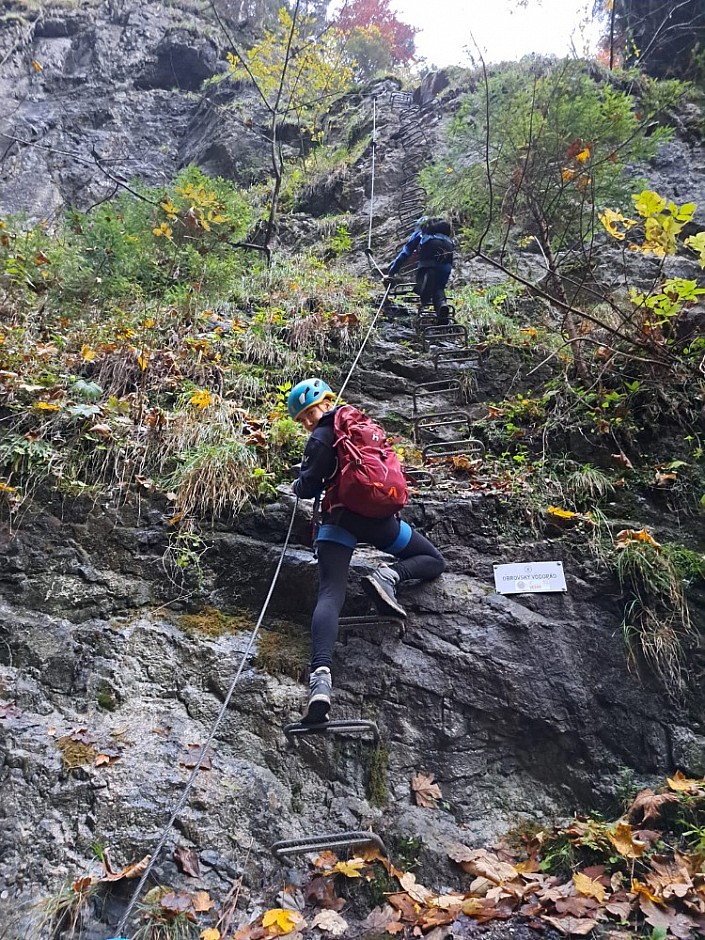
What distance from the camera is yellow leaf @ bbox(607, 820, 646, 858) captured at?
9.43ft

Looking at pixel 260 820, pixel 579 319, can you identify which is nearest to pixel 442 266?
pixel 579 319

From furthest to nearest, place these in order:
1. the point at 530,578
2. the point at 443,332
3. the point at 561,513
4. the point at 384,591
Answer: the point at 443,332, the point at 561,513, the point at 530,578, the point at 384,591

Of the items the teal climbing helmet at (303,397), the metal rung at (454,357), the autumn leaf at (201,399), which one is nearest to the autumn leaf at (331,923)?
the teal climbing helmet at (303,397)

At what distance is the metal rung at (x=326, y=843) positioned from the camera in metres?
2.84

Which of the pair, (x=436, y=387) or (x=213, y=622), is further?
(x=436, y=387)

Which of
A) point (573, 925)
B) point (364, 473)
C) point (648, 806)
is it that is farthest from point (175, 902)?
point (648, 806)

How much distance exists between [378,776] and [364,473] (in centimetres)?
172

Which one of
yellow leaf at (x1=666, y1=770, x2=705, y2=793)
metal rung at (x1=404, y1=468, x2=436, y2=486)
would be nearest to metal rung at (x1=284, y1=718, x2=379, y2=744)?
yellow leaf at (x1=666, y1=770, x2=705, y2=793)

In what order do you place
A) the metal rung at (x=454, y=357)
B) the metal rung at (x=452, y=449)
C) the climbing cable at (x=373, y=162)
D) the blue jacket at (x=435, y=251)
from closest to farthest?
the metal rung at (x=452, y=449)
the metal rung at (x=454, y=357)
the blue jacket at (x=435, y=251)
the climbing cable at (x=373, y=162)

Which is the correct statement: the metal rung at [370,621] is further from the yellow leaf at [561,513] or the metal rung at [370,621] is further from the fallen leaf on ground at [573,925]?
the fallen leaf on ground at [573,925]

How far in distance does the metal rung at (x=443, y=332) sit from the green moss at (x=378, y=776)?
5203mm

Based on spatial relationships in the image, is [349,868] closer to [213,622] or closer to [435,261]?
[213,622]

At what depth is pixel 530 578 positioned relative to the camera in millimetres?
4082

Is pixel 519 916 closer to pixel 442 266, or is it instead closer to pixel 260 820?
pixel 260 820
